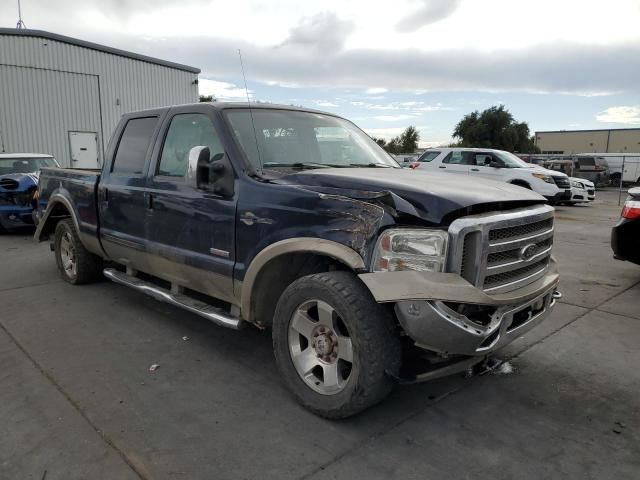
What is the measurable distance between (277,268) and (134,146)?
228 cm

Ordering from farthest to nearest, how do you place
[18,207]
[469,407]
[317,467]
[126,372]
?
[18,207] < [126,372] < [469,407] < [317,467]

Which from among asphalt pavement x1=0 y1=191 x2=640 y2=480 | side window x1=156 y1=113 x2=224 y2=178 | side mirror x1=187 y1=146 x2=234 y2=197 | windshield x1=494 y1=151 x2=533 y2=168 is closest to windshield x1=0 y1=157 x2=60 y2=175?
asphalt pavement x1=0 y1=191 x2=640 y2=480

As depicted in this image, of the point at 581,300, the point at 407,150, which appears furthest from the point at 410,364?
the point at 407,150

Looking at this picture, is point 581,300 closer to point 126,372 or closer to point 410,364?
point 410,364

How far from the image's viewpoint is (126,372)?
3594mm

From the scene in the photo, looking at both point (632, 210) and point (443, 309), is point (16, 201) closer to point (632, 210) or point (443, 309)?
point (443, 309)

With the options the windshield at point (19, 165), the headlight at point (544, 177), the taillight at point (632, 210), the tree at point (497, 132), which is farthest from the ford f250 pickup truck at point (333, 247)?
the tree at point (497, 132)

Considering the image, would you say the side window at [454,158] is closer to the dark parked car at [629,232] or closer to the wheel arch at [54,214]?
the dark parked car at [629,232]

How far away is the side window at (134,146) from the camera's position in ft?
14.8

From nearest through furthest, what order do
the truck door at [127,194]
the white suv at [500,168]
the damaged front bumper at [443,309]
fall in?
1. the damaged front bumper at [443,309]
2. the truck door at [127,194]
3. the white suv at [500,168]

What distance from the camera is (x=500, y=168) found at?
14562mm

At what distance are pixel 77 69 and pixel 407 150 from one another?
4949 cm

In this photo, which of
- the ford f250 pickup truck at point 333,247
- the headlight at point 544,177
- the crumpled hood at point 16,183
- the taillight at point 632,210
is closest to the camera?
the ford f250 pickup truck at point 333,247

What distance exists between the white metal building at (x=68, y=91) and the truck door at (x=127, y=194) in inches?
646
